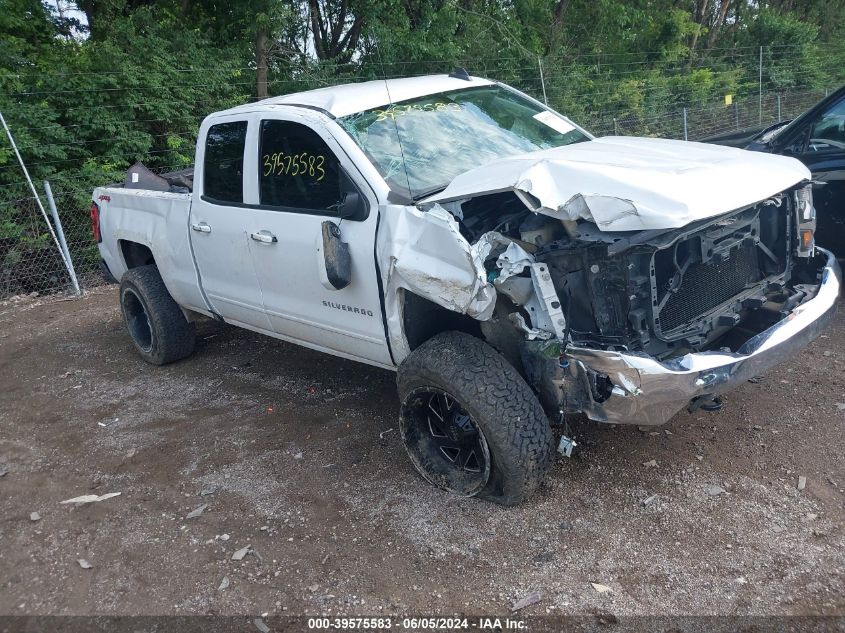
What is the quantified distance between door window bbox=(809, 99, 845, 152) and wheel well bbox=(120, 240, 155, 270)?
5.42 meters

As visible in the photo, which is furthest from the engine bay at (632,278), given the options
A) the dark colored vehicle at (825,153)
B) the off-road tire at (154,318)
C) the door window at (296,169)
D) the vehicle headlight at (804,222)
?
the off-road tire at (154,318)

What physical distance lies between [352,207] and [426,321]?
2.30 feet

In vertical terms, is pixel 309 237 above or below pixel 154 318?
above

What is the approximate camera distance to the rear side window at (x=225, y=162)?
4727mm

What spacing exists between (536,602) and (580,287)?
1.33m

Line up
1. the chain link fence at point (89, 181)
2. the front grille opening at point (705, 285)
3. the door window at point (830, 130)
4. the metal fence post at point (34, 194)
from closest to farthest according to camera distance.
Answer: the front grille opening at point (705, 285) < the door window at point (830, 130) < the metal fence post at point (34, 194) < the chain link fence at point (89, 181)

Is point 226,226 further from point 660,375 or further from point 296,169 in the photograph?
point 660,375

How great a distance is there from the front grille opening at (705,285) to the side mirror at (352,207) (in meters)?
1.52

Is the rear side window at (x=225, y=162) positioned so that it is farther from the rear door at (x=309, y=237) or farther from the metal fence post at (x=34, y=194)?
the metal fence post at (x=34, y=194)

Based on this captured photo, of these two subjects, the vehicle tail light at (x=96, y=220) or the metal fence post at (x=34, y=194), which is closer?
the vehicle tail light at (x=96, y=220)

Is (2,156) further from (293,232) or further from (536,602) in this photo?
(536,602)

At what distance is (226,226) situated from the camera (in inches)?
189

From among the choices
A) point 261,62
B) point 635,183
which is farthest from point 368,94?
point 261,62

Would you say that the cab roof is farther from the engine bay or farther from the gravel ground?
the gravel ground
